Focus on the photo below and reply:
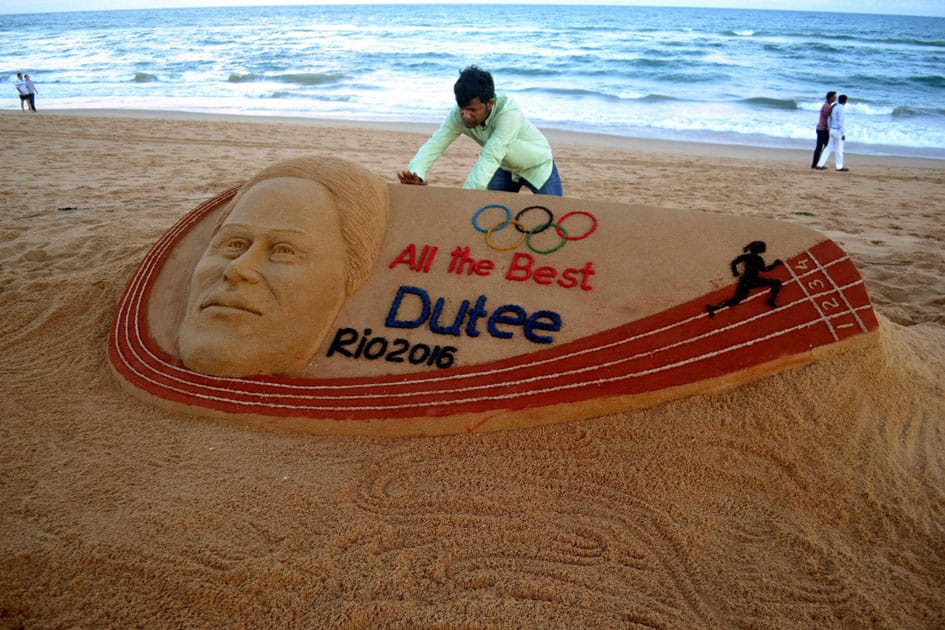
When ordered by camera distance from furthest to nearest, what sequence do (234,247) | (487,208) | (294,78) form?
(294,78)
(487,208)
(234,247)

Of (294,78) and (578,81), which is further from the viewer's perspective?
(294,78)

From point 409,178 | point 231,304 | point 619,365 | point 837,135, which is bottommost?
point 231,304

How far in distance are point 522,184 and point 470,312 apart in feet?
5.17

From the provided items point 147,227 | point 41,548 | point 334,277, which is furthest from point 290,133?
point 41,548

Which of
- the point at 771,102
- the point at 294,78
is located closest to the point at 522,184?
the point at 771,102

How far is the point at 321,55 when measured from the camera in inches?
963

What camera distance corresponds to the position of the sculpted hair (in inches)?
125

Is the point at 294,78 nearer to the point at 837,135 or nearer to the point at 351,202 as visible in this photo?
the point at 837,135

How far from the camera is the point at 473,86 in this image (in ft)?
11.4

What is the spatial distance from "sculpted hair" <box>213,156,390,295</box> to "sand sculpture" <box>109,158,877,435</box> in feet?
0.04

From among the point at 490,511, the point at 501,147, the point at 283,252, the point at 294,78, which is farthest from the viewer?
the point at 294,78

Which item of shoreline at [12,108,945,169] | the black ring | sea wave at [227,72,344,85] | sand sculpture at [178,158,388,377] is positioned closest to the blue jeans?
the black ring

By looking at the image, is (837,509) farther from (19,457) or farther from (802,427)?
(19,457)

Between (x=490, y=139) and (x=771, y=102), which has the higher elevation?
(x=771, y=102)
